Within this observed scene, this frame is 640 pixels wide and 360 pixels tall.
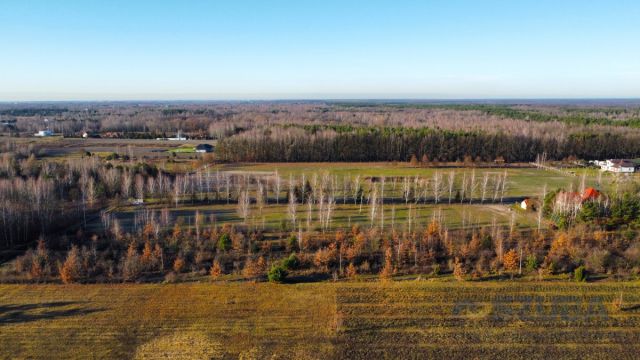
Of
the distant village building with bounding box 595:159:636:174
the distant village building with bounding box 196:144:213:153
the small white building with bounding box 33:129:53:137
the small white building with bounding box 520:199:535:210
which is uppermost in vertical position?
the small white building with bounding box 33:129:53:137

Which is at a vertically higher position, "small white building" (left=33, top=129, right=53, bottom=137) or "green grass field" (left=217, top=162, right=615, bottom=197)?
"small white building" (left=33, top=129, right=53, bottom=137)

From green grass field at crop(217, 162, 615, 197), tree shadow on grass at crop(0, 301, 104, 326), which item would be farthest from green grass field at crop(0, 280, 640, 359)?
green grass field at crop(217, 162, 615, 197)

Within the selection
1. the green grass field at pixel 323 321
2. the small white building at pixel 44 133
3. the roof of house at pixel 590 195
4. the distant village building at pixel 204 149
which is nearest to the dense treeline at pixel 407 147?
the distant village building at pixel 204 149

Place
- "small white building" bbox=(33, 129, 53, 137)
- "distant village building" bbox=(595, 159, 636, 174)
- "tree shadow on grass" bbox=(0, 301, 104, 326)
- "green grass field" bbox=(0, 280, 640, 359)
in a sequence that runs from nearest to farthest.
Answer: "green grass field" bbox=(0, 280, 640, 359) → "tree shadow on grass" bbox=(0, 301, 104, 326) → "distant village building" bbox=(595, 159, 636, 174) → "small white building" bbox=(33, 129, 53, 137)

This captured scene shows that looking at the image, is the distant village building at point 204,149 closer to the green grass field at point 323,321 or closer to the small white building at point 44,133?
the small white building at point 44,133

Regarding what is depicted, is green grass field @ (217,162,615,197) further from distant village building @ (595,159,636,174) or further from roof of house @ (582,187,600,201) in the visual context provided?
roof of house @ (582,187,600,201)

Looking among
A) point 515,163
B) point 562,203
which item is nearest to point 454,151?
point 515,163

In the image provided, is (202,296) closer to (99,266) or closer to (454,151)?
(99,266)
